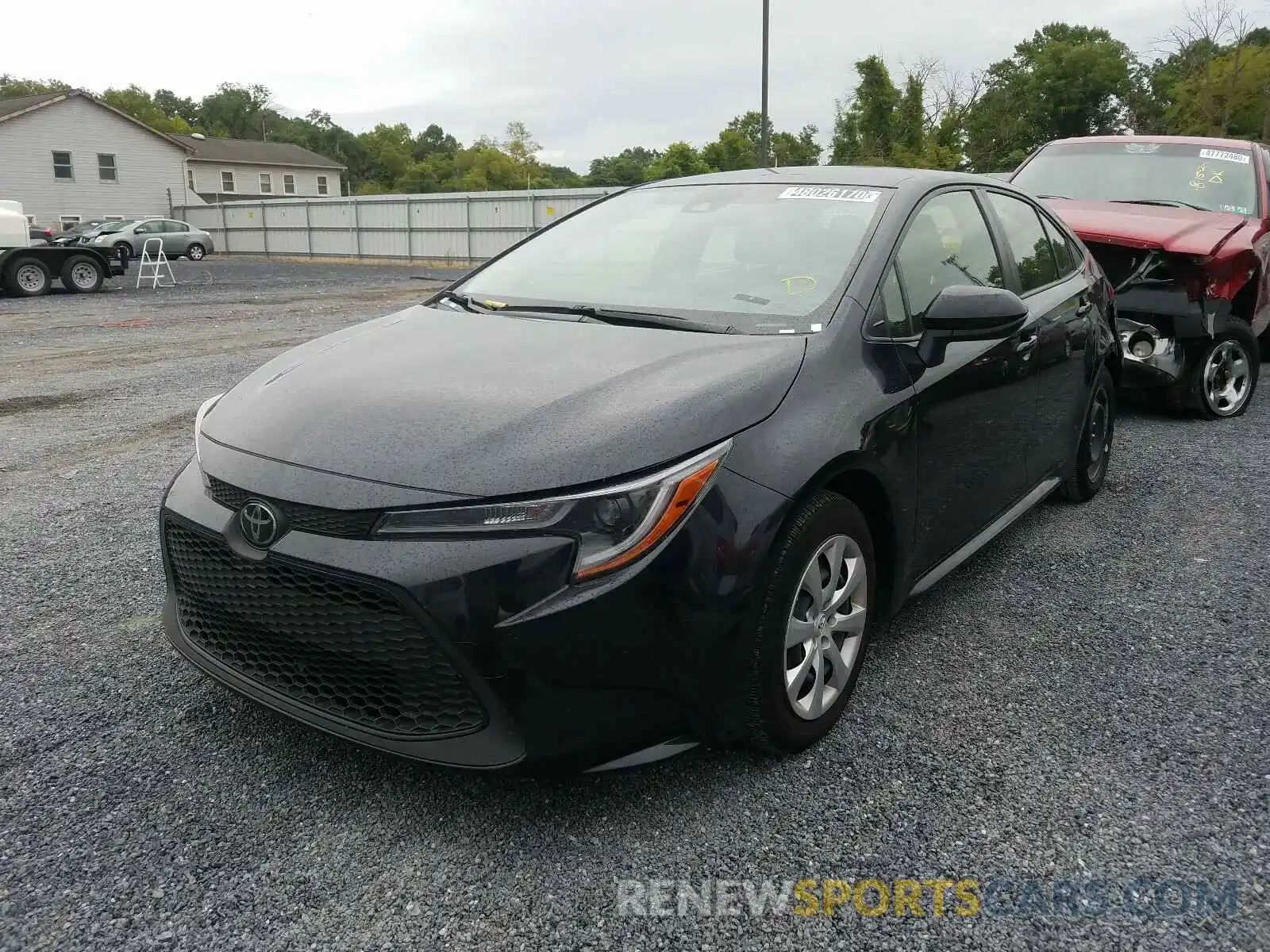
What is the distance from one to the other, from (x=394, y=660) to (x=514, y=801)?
560 millimetres

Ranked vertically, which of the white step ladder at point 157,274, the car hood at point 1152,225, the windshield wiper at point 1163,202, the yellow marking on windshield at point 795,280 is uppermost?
the windshield wiper at point 1163,202

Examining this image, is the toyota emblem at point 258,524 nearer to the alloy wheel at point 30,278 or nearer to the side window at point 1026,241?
the side window at point 1026,241

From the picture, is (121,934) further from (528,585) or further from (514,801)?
(528,585)

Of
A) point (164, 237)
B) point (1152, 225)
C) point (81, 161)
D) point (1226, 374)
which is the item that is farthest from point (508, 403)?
point (81, 161)

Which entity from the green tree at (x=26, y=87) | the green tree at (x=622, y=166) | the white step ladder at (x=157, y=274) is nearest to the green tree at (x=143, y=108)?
the green tree at (x=26, y=87)

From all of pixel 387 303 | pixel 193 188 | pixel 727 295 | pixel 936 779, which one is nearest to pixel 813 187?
pixel 727 295

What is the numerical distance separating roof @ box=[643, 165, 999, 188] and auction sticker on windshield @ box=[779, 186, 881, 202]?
5 cm

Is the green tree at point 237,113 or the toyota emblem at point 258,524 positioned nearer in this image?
the toyota emblem at point 258,524

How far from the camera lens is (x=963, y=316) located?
2947 mm

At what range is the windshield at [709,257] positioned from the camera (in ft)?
9.89

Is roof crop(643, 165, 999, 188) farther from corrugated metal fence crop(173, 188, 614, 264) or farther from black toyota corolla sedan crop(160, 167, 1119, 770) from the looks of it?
corrugated metal fence crop(173, 188, 614, 264)

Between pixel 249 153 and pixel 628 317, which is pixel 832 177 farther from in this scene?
pixel 249 153

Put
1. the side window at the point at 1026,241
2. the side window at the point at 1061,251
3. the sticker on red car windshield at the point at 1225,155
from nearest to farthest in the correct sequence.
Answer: the side window at the point at 1026,241
the side window at the point at 1061,251
the sticker on red car windshield at the point at 1225,155

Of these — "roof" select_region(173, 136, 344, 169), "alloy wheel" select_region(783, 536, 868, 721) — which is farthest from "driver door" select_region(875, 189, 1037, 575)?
"roof" select_region(173, 136, 344, 169)
